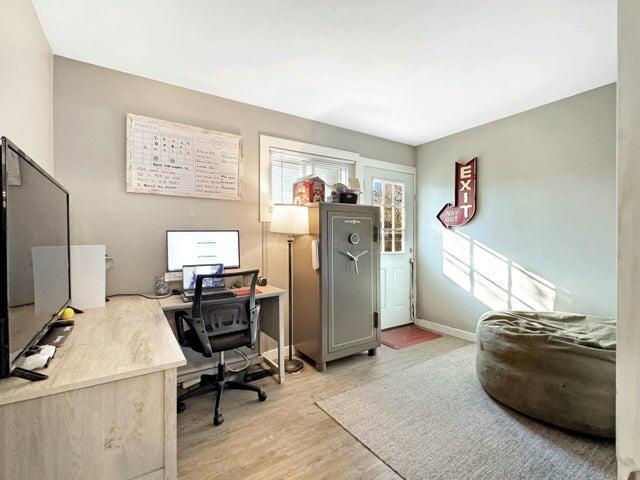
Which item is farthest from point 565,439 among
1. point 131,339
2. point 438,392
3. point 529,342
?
point 131,339

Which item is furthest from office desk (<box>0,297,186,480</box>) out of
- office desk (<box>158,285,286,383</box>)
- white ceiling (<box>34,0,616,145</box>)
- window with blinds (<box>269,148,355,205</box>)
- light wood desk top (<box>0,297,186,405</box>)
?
window with blinds (<box>269,148,355,205</box>)

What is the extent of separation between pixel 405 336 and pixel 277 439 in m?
2.21

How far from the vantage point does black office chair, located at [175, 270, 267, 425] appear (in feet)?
6.32

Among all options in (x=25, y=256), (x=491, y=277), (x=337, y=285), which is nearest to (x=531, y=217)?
(x=491, y=277)

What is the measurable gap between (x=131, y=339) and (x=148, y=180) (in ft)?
4.77

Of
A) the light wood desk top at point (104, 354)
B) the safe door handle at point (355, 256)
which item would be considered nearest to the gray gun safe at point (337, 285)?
the safe door handle at point (355, 256)

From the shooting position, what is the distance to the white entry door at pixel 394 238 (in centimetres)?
372

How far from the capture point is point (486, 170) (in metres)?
3.29

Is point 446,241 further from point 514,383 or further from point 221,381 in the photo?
point 221,381

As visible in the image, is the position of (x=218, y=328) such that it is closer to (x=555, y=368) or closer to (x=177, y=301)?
(x=177, y=301)

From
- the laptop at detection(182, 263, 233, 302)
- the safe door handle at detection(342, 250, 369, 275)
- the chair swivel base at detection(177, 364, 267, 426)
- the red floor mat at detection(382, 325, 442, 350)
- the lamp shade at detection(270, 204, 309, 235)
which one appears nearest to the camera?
the chair swivel base at detection(177, 364, 267, 426)

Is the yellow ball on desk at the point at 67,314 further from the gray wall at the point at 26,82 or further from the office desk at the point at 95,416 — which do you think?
the gray wall at the point at 26,82

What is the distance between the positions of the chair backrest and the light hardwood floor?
1.58 feet

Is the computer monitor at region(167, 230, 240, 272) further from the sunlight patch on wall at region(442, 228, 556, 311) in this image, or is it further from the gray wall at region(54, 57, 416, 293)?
the sunlight patch on wall at region(442, 228, 556, 311)
